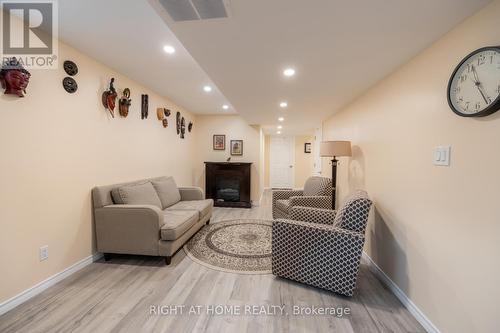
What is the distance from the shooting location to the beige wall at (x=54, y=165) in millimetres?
Answer: 1695

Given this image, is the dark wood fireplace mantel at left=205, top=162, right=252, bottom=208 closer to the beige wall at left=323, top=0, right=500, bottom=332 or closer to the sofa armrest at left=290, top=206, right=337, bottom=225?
the sofa armrest at left=290, top=206, right=337, bottom=225

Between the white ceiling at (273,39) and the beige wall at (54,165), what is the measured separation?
0.52 m

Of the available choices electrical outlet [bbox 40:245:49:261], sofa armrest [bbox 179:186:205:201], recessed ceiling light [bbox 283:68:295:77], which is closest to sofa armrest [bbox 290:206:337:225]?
recessed ceiling light [bbox 283:68:295:77]

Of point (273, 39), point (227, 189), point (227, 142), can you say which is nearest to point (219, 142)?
point (227, 142)

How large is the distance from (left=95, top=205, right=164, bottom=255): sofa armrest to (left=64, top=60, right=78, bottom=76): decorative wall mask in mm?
1440

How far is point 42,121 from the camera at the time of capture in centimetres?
191

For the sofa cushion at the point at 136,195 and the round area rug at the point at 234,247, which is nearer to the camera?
the round area rug at the point at 234,247

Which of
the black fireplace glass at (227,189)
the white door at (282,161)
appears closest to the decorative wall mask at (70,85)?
the black fireplace glass at (227,189)

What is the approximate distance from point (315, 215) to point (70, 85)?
2968 millimetres

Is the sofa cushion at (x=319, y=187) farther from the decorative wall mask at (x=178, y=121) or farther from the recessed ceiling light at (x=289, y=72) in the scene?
the decorative wall mask at (x=178, y=121)

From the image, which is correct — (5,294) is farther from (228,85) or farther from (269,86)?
(269,86)

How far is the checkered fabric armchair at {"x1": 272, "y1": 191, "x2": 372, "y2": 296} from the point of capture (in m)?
1.84

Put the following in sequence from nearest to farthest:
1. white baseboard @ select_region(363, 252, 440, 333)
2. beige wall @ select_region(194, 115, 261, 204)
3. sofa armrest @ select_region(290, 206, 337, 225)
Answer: white baseboard @ select_region(363, 252, 440, 333), sofa armrest @ select_region(290, 206, 337, 225), beige wall @ select_region(194, 115, 261, 204)

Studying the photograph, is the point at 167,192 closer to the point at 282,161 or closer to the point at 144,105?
the point at 144,105
